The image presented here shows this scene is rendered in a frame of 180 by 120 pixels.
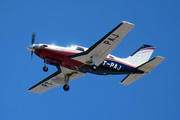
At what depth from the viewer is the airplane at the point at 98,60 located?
109ft

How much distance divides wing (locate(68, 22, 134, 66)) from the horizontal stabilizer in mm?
4485

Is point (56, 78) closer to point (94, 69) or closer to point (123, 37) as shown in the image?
point (94, 69)

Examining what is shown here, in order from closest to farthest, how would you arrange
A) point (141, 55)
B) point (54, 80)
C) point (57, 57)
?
point (57, 57) < point (141, 55) < point (54, 80)

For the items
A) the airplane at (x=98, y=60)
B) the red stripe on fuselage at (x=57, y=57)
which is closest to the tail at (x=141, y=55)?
the airplane at (x=98, y=60)

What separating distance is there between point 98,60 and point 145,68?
209 inches

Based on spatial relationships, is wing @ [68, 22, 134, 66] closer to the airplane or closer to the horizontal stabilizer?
the airplane

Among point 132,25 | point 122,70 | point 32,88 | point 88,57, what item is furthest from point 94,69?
point 32,88

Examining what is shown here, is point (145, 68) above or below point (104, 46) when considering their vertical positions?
below

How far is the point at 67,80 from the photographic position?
3844cm

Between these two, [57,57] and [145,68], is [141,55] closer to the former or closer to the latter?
[145,68]

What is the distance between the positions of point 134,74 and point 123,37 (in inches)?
249

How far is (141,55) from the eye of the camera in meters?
39.1

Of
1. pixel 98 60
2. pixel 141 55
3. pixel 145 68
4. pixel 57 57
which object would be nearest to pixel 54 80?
pixel 57 57

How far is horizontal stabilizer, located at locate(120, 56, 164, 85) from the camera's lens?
35.3 metres
